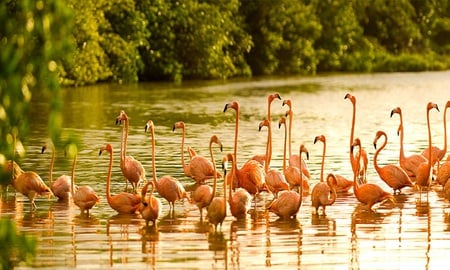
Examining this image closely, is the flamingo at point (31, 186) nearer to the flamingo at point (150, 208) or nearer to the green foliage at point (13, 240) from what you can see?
the flamingo at point (150, 208)

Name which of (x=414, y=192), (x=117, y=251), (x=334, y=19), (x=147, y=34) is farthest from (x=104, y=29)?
(x=117, y=251)

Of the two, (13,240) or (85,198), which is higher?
(13,240)

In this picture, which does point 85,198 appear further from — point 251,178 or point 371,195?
point 371,195

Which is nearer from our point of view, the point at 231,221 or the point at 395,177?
the point at 231,221

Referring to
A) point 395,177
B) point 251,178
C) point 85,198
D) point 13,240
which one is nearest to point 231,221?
point 251,178

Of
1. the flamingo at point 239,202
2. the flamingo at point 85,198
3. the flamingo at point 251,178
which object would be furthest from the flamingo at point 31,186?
the flamingo at point 239,202

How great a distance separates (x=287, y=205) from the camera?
11633 millimetres

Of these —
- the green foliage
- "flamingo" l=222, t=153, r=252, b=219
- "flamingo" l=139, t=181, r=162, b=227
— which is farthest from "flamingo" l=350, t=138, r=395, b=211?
the green foliage

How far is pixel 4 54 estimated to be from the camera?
5.14 m

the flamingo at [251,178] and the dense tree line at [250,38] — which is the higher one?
the dense tree line at [250,38]

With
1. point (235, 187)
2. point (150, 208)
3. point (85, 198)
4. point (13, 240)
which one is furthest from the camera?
point (235, 187)

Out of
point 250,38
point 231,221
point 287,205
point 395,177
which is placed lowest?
point 231,221

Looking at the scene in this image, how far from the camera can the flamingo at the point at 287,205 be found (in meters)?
11.6

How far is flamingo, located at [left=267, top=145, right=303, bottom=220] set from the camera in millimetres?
11617
